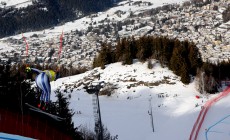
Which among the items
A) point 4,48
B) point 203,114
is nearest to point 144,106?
point 203,114

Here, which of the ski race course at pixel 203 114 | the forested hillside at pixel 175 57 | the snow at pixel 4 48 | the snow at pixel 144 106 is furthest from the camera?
the snow at pixel 4 48

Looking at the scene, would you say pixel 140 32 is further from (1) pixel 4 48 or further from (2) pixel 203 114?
(2) pixel 203 114

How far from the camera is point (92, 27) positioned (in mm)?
181000

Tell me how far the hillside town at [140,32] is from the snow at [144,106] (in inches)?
2623

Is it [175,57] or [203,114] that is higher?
[175,57]

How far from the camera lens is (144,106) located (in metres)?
36.8

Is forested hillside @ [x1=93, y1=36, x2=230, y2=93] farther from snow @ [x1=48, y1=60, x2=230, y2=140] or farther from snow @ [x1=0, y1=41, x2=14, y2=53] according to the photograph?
snow @ [x1=0, y1=41, x2=14, y2=53]

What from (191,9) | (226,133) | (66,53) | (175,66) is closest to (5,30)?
(66,53)

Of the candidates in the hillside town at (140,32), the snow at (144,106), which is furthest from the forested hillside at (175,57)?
the hillside town at (140,32)

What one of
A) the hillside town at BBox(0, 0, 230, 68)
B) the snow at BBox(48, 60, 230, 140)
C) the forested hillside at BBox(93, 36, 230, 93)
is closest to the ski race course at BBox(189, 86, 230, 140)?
the snow at BBox(48, 60, 230, 140)

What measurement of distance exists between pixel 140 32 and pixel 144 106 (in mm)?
122833

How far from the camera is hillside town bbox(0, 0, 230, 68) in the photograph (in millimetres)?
124750

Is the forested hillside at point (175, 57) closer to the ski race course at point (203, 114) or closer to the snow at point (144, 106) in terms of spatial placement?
the snow at point (144, 106)

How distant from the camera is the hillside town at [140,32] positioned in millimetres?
124750
